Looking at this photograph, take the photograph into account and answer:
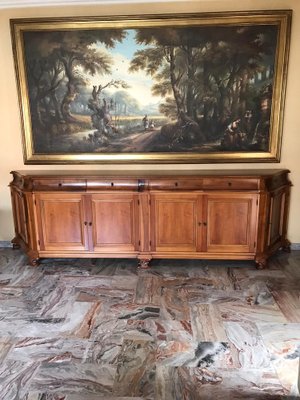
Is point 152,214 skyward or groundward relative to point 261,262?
skyward

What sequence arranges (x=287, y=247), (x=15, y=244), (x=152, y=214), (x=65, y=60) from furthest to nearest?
(x=15, y=244) → (x=287, y=247) → (x=65, y=60) → (x=152, y=214)

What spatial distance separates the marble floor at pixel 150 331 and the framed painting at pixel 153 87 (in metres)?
1.29

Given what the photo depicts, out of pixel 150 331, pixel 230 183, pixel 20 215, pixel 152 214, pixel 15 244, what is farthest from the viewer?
pixel 15 244

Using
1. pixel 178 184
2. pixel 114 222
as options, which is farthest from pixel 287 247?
pixel 114 222

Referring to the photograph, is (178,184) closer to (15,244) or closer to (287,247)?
(287,247)

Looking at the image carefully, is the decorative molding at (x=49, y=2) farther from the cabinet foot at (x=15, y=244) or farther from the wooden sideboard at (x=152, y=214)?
the cabinet foot at (x=15, y=244)

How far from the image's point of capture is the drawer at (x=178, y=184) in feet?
11.4

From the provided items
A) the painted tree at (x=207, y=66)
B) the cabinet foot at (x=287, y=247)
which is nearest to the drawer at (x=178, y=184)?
the painted tree at (x=207, y=66)

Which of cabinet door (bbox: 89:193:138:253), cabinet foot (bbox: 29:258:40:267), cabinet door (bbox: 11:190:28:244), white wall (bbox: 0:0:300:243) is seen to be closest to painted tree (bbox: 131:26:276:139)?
white wall (bbox: 0:0:300:243)

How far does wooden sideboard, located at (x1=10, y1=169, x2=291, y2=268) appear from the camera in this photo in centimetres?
347

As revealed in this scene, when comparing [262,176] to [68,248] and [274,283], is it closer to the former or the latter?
[274,283]

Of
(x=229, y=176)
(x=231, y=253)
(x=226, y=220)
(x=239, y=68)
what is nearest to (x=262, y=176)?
(x=229, y=176)

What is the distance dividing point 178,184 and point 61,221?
129 centimetres

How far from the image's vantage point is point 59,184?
3543mm
